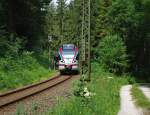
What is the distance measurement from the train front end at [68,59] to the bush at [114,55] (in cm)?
480

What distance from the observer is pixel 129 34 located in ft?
119

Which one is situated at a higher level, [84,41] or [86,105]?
[84,41]

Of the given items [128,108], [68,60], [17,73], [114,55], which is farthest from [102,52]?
[128,108]

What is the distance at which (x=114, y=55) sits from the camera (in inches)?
1196

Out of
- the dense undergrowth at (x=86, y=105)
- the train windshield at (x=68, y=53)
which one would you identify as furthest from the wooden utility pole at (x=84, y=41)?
the dense undergrowth at (x=86, y=105)

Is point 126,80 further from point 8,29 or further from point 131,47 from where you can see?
point 8,29

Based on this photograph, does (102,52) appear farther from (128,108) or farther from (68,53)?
(128,108)

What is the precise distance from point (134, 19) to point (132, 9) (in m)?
1.47

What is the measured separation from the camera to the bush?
99.3 feet

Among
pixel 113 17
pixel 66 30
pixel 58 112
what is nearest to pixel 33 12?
pixel 113 17

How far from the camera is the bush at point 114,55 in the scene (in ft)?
99.3

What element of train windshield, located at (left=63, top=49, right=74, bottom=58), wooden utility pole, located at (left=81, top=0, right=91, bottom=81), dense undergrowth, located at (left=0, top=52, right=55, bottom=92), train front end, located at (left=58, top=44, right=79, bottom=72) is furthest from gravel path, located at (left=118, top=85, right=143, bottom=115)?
train windshield, located at (left=63, top=49, right=74, bottom=58)

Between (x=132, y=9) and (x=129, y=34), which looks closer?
(x=132, y=9)

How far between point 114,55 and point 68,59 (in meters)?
6.69
